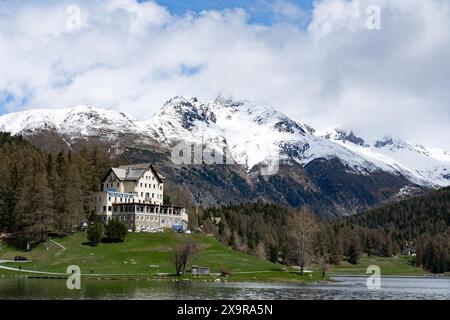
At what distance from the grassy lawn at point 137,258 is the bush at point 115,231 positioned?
78.0 inches

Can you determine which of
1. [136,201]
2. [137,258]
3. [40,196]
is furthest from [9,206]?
[136,201]

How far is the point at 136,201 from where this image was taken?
18188cm

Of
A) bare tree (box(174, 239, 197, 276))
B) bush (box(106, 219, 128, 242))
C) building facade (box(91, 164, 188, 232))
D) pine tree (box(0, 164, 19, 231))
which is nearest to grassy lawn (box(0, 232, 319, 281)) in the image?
bush (box(106, 219, 128, 242))

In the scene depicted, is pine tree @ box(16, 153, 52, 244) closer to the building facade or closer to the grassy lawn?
the grassy lawn

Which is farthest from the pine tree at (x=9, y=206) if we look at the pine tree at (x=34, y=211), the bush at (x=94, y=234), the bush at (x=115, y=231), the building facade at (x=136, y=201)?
the building facade at (x=136, y=201)

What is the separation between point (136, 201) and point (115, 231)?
106 feet

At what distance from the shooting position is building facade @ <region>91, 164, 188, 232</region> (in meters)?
169

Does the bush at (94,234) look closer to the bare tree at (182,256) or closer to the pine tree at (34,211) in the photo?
the pine tree at (34,211)

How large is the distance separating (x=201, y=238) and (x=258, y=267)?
71.0 ft

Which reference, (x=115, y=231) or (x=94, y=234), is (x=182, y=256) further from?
(x=94, y=234)

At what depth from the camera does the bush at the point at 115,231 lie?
14988cm

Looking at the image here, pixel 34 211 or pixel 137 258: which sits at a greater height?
pixel 34 211
